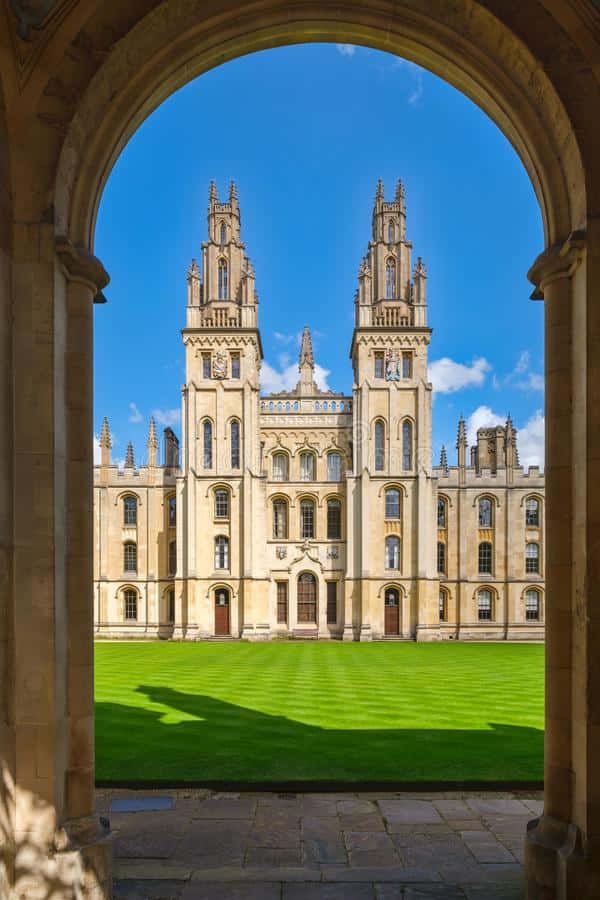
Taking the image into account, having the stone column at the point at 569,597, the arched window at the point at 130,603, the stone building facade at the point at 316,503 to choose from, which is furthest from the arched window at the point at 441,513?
the stone column at the point at 569,597

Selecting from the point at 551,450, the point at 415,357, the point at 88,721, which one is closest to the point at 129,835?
the point at 88,721

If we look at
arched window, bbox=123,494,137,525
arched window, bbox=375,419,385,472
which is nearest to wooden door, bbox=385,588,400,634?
arched window, bbox=375,419,385,472

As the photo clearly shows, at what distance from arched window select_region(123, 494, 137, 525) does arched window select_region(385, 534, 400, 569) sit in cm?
1745

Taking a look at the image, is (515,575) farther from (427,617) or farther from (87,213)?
(87,213)

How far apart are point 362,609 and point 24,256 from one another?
119ft

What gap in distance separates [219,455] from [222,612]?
10.2m

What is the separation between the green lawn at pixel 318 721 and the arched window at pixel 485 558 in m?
18.9

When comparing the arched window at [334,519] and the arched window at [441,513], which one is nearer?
the arched window at [334,519]

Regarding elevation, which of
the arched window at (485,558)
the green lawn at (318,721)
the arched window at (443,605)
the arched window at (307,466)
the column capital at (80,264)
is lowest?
the arched window at (443,605)

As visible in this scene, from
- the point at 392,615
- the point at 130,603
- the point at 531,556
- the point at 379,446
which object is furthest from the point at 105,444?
the point at 531,556

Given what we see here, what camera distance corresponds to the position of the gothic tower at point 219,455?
39.8 m

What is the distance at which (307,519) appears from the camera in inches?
1634

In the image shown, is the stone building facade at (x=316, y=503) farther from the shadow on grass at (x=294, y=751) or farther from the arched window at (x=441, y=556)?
the shadow on grass at (x=294, y=751)

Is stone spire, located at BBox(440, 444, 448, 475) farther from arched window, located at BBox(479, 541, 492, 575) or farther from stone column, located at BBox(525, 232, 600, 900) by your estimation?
stone column, located at BBox(525, 232, 600, 900)
